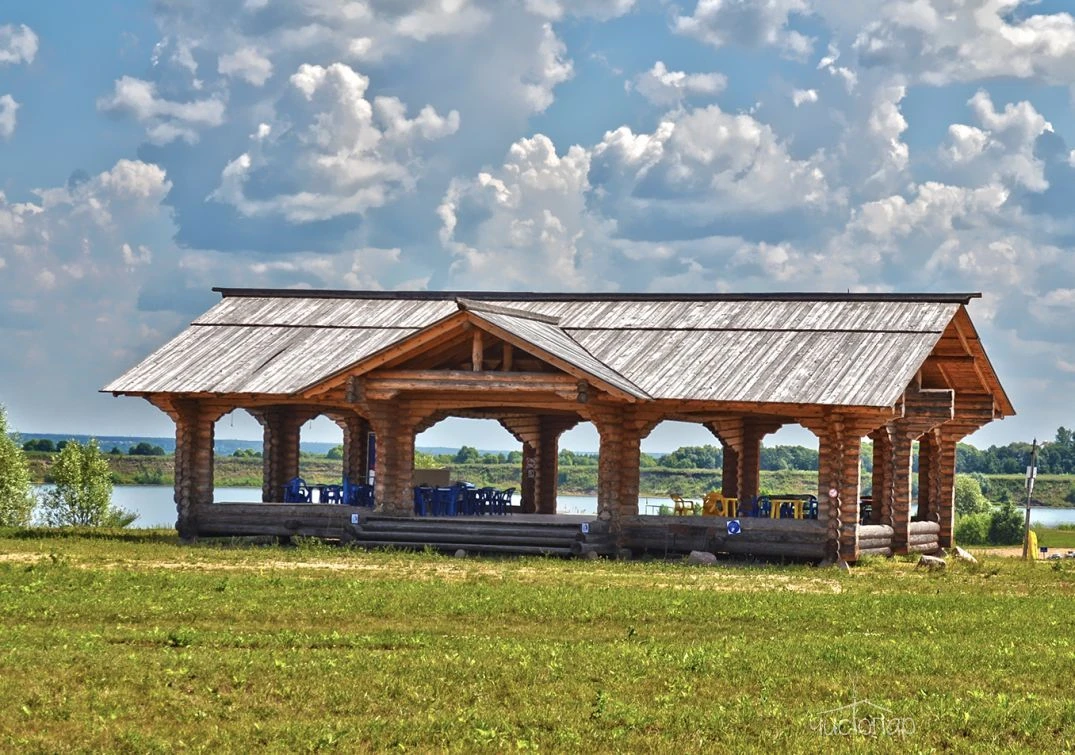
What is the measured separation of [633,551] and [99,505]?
74.3 feet

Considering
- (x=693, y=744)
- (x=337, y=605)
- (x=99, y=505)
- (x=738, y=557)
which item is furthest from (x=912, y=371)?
(x=99, y=505)

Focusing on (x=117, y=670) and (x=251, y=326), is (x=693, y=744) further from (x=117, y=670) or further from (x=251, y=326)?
(x=251, y=326)

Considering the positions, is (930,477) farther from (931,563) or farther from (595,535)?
(595,535)

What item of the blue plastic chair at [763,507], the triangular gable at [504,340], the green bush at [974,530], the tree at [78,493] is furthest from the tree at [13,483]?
the green bush at [974,530]

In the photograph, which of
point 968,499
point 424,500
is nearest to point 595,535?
point 424,500

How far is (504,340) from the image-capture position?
29.2 meters

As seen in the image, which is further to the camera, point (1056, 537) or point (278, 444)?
point (1056, 537)

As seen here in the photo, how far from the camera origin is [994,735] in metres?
12.2

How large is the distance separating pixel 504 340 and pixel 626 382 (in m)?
2.43

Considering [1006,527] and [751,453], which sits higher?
[751,453]

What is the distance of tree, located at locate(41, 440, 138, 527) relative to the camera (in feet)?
154

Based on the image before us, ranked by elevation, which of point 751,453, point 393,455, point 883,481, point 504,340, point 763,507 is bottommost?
point 763,507

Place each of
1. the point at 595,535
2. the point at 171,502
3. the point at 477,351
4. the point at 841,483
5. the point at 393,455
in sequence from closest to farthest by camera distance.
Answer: the point at 841,483 < the point at 595,535 < the point at 477,351 < the point at 393,455 < the point at 171,502

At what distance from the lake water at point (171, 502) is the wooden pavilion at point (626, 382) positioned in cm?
2156
